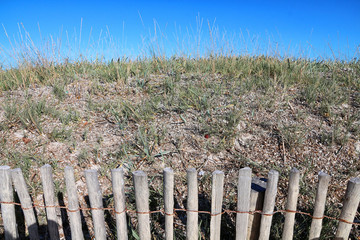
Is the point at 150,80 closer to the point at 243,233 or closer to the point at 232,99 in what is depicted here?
the point at 232,99

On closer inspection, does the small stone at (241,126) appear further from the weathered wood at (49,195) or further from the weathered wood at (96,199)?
the weathered wood at (49,195)

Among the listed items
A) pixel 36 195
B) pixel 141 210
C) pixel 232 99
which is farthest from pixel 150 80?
pixel 141 210

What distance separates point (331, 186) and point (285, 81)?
6.46 ft

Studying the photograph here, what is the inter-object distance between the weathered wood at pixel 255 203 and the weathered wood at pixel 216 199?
0.26 m

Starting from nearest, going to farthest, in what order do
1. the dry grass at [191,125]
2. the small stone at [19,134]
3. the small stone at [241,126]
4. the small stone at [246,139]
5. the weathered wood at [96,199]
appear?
the weathered wood at [96,199] → the dry grass at [191,125] → the small stone at [246,139] → the small stone at [241,126] → the small stone at [19,134]

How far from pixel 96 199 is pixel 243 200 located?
3.54 feet

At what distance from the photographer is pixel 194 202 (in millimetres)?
1927

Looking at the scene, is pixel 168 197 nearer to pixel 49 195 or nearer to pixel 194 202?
pixel 194 202

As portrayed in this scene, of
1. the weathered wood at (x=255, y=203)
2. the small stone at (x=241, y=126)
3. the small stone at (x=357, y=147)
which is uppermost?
the small stone at (x=241, y=126)

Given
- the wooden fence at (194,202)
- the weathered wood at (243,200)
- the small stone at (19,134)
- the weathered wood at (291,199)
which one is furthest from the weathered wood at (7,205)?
the weathered wood at (291,199)

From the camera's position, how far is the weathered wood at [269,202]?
190cm

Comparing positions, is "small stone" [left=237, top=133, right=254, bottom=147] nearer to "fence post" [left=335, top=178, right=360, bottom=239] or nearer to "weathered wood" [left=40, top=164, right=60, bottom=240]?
"fence post" [left=335, top=178, right=360, bottom=239]

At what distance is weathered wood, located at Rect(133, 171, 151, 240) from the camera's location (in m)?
1.87

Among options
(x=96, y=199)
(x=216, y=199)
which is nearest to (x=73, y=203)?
(x=96, y=199)
